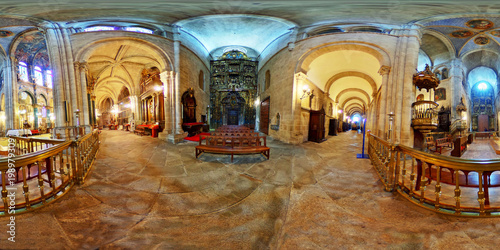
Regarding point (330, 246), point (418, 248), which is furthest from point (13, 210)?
point (418, 248)

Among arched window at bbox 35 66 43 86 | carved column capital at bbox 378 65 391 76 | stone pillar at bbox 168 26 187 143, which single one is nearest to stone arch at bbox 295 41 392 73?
carved column capital at bbox 378 65 391 76

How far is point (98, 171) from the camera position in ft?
12.8

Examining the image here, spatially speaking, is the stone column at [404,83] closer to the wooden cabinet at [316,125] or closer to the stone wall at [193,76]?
the wooden cabinet at [316,125]

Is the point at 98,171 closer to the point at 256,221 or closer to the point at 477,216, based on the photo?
the point at 256,221

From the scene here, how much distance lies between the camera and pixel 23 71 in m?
15.0

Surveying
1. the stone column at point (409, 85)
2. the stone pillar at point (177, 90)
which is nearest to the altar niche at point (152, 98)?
the stone pillar at point (177, 90)

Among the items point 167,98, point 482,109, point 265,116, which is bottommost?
point 265,116

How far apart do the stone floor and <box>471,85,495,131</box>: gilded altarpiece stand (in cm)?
2223

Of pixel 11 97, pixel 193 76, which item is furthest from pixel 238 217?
pixel 11 97

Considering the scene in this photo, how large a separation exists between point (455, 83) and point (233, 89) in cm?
1730

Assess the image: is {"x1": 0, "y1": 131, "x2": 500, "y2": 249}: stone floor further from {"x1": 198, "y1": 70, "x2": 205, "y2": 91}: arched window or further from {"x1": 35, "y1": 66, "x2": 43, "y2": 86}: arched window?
{"x1": 35, "y1": 66, "x2": 43, "y2": 86}: arched window

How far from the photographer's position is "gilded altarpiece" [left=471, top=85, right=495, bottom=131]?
1538cm

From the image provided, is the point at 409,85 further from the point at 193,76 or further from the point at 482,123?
the point at 482,123

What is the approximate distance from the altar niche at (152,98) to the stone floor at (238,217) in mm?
8770
